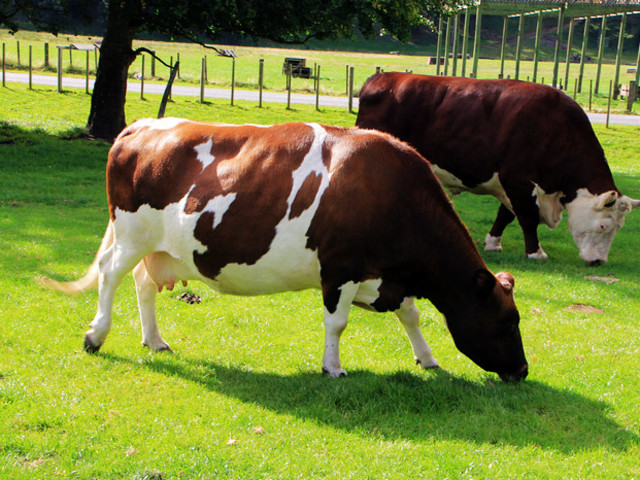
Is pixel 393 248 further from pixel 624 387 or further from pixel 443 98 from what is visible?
pixel 443 98

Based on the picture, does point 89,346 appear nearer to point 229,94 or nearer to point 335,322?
point 335,322

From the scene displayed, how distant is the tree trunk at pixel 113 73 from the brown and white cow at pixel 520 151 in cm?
905

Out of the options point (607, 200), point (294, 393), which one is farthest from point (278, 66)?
point (294, 393)

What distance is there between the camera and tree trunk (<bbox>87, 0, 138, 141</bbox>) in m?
18.7

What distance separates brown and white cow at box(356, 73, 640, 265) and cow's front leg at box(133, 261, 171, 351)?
6.21 metres

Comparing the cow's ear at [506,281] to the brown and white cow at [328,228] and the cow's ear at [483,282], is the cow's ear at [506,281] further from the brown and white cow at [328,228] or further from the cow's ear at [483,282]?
the cow's ear at [483,282]

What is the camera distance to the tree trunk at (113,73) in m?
18.7

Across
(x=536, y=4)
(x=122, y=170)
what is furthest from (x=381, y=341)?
(x=536, y=4)

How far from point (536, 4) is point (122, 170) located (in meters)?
27.7

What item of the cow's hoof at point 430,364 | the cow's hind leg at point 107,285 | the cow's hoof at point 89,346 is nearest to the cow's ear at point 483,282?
the cow's hoof at point 430,364

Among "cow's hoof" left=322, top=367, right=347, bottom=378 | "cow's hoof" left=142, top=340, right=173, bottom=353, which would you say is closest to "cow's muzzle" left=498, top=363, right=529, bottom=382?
"cow's hoof" left=322, top=367, right=347, bottom=378

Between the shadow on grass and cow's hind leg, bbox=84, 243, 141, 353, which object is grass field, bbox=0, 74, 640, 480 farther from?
cow's hind leg, bbox=84, 243, 141, 353

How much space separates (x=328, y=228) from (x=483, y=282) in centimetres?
132

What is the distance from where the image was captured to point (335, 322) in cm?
626
